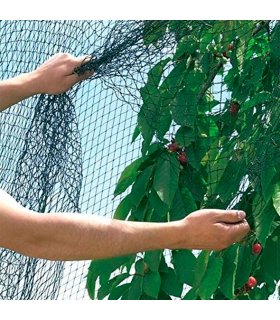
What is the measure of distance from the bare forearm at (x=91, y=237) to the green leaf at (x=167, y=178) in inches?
23.6

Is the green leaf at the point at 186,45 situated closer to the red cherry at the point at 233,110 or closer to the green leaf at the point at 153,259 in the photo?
the red cherry at the point at 233,110

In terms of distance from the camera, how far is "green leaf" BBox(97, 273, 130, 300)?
2504 millimetres

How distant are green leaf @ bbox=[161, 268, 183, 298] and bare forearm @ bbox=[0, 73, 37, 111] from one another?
601 millimetres

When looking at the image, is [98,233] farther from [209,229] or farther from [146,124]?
[146,124]

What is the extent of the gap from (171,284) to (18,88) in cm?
66

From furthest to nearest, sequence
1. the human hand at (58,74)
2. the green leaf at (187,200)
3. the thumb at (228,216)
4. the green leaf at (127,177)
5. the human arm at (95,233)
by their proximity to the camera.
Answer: the green leaf at (127,177)
the green leaf at (187,200)
the human hand at (58,74)
the thumb at (228,216)
the human arm at (95,233)

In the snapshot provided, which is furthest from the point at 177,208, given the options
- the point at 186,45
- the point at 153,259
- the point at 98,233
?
the point at 98,233

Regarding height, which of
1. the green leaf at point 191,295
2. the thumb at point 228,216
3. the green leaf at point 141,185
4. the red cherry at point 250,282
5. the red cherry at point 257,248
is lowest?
the green leaf at point 191,295

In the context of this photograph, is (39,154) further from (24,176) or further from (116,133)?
(116,133)

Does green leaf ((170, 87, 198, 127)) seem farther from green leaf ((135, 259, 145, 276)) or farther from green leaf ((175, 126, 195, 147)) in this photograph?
green leaf ((135, 259, 145, 276))

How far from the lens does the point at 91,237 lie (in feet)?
5.26

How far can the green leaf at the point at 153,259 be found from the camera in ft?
7.66

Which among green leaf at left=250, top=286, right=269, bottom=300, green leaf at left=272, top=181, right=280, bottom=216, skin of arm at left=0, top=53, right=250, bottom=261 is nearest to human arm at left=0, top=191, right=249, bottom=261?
skin of arm at left=0, top=53, right=250, bottom=261

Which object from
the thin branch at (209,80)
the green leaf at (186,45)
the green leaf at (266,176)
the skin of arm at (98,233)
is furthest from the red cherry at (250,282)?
the skin of arm at (98,233)
